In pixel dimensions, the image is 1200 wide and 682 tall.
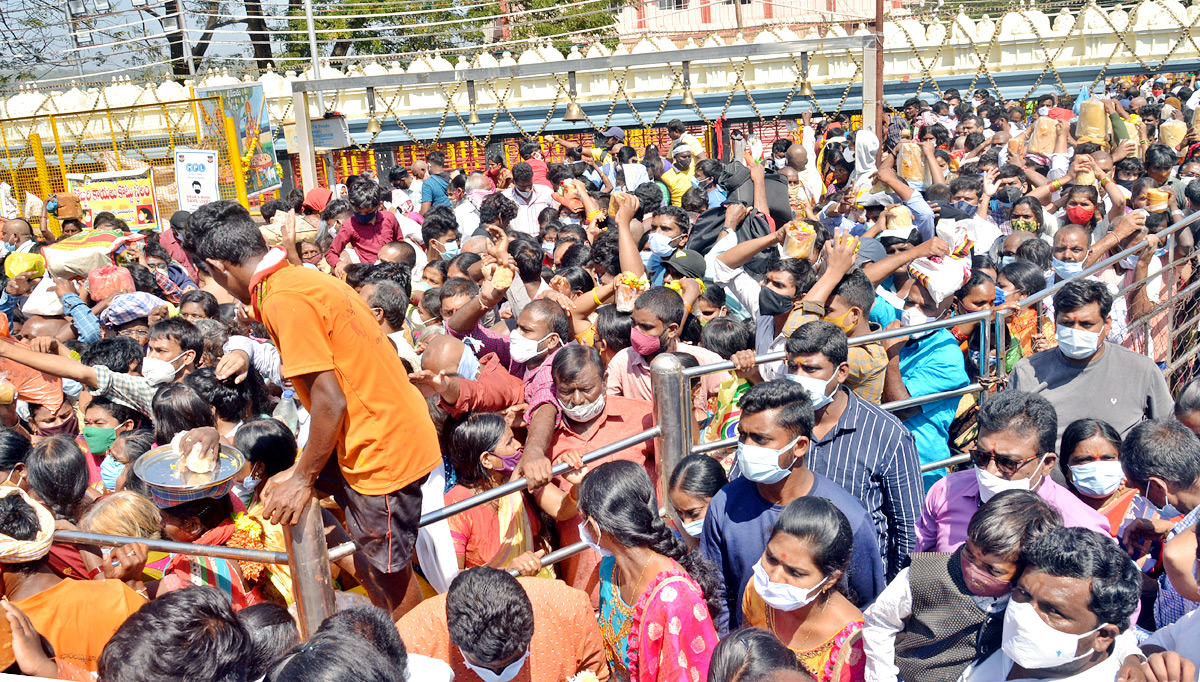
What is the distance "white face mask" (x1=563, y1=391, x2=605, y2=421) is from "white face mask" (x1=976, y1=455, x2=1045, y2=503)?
1475 millimetres

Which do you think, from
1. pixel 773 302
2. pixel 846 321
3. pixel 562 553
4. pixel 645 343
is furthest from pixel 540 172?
pixel 562 553

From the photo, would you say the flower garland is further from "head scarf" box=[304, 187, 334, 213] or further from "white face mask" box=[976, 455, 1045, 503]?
"head scarf" box=[304, 187, 334, 213]

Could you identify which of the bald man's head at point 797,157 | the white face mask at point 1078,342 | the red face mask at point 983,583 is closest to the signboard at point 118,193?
the bald man's head at point 797,157

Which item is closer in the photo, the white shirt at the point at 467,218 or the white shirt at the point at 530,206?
the white shirt at the point at 467,218

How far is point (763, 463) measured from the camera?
310cm

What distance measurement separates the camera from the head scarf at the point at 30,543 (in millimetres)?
2998

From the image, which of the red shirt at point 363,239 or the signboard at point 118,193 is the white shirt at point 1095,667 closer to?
the red shirt at point 363,239

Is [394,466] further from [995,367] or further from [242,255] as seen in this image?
[995,367]

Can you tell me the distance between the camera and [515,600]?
2.60 m

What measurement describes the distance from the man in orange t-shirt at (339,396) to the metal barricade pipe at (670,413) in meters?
0.85

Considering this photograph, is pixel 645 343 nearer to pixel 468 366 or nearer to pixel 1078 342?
pixel 468 366

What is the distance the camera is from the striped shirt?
3.41 m

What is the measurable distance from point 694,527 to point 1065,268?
Result: 3.20m

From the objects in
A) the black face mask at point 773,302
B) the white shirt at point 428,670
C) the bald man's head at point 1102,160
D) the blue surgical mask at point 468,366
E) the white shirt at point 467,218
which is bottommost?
the white shirt at point 428,670
